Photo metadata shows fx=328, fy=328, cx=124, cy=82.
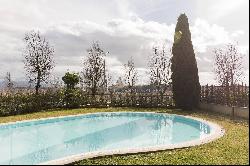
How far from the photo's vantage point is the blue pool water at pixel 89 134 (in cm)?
1529

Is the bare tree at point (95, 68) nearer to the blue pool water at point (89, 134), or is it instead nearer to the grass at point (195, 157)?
the blue pool water at point (89, 134)

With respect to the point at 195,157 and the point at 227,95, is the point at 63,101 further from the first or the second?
the point at 195,157

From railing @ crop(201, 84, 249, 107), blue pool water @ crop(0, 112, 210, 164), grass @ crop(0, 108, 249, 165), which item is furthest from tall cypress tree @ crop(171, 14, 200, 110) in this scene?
grass @ crop(0, 108, 249, 165)

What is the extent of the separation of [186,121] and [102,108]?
440 inches

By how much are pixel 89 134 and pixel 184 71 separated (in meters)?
12.7

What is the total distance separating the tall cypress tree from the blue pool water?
4.11 meters

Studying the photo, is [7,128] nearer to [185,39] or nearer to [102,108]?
[102,108]

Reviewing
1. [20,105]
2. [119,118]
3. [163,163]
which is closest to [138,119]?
[119,118]

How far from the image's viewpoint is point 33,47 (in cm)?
4953

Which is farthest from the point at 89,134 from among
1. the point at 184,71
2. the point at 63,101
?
the point at 63,101

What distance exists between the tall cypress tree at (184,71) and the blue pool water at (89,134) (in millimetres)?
4108

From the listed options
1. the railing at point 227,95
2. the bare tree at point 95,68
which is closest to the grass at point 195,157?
the railing at point 227,95

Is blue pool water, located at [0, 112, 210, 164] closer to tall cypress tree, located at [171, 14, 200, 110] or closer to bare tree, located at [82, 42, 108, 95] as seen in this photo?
tall cypress tree, located at [171, 14, 200, 110]

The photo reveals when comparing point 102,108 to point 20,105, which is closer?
point 20,105
